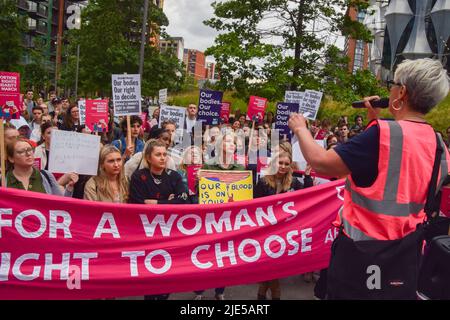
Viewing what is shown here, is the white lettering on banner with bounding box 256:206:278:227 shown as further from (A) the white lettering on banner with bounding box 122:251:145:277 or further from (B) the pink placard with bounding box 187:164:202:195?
(B) the pink placard with bounding box 187:164:202:195

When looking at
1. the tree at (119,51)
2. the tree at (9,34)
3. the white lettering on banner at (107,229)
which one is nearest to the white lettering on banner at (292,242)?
the white lettering on banner at (107,229)

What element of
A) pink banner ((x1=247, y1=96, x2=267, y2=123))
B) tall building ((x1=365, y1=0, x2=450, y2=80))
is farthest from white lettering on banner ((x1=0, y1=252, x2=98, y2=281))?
tall building ((x1=365, y1=0, x2=450, y2=80))

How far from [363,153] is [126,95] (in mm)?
5859

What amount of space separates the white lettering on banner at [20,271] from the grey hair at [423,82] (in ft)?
9.48

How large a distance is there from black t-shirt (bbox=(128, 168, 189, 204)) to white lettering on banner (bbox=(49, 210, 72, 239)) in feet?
2.86

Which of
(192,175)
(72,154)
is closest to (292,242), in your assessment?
(192,175)

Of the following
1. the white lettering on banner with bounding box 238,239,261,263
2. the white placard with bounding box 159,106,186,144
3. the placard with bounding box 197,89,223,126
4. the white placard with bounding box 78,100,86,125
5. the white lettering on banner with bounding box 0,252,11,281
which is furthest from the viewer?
the placard with bounding box 197,89,223,126

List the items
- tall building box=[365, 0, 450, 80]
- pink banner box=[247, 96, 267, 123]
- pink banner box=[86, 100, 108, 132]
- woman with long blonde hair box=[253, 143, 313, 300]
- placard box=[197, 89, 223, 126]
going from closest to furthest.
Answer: woman with long blonde hair box=[253, 143, 313, 300] < pink banner box=[86, 100, 108, 132] < placard box=[197, 89, 223, 126] < pink banner box=[247, 96, 267, 123] < tall building box=[365, 0, 450, 80]

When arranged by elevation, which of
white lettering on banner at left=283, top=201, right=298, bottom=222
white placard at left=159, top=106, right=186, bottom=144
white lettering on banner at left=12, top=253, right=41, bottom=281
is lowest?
white lettering on banner at left=12, top=253, right=41, bottom=281

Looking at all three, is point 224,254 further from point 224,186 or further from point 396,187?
point 396,187

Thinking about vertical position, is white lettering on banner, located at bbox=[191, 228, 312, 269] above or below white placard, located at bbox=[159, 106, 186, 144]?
below

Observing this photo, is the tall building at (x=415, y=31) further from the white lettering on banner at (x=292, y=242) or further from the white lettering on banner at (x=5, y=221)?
the white lettering on banner at (x=5, y=221)

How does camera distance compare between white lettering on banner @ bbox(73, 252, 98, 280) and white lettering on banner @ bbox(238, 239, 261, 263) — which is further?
white lettering on banner @ bbox(238, 239, 261, 263)

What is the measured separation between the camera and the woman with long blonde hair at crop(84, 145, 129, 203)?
4.52 meters
